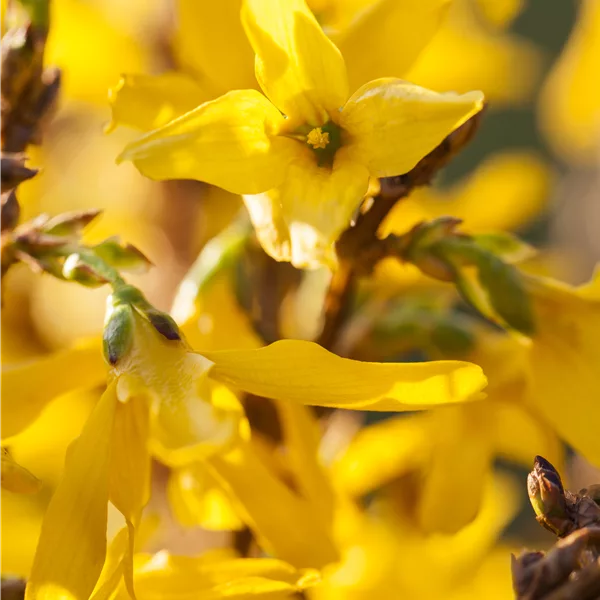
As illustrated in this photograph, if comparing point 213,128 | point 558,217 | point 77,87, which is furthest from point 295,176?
point 558,217

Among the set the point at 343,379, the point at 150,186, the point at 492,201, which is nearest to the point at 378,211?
the point at 343,379

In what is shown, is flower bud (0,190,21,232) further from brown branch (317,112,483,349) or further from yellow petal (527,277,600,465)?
yellow petal (527,277,600,465)

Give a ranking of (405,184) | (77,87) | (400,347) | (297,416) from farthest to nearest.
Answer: (77,87) → (400,347) → (297,416) → (405,184)

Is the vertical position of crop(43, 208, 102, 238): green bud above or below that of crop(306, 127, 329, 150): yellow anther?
below

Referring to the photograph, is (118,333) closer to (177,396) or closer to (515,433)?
(177,396)

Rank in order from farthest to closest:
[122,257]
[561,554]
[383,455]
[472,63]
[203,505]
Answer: [472,63], [383,455], [203,505], [122,257], [561,554]

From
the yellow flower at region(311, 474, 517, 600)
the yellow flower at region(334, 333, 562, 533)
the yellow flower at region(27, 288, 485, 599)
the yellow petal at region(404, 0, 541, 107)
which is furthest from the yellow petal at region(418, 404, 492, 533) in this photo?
the yellow petal at region(404, 0, 541, 107)

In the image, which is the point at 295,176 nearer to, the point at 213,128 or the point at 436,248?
the point at 213,128
